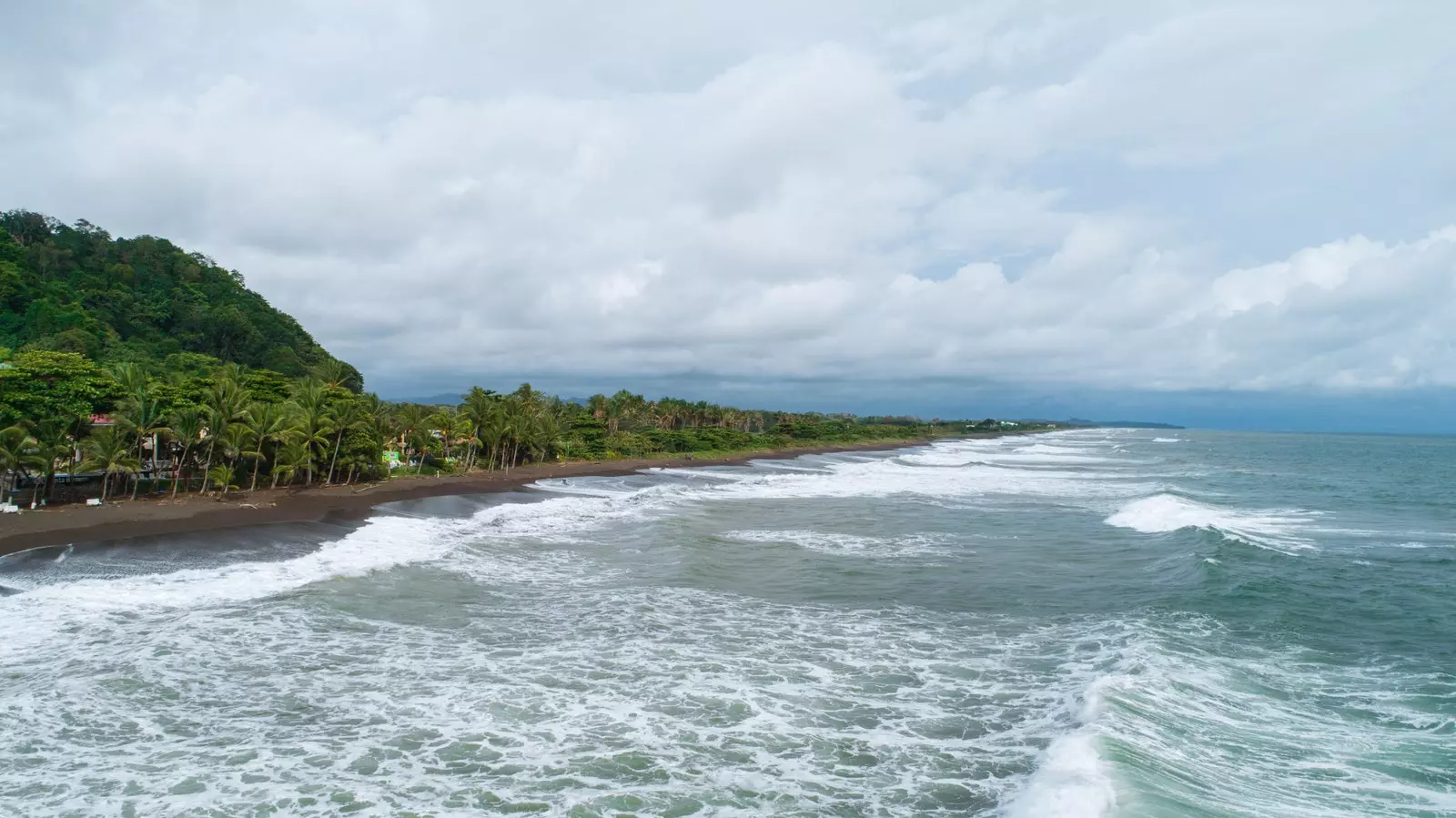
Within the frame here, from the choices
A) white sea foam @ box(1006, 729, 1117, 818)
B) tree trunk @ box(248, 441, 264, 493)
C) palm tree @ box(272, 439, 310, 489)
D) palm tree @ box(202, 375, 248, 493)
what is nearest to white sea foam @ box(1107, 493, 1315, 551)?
white sea foam @ box(1006, 729, 1117, 818)

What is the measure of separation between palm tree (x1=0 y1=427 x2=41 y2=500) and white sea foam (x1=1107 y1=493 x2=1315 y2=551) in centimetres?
3416

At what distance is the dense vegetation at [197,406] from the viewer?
24.0 meters

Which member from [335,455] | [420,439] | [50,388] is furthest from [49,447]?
[420,439]

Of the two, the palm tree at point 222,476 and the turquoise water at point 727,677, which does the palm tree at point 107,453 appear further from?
the turquoise water at point 727,677

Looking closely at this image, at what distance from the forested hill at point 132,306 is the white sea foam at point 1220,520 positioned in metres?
50.7

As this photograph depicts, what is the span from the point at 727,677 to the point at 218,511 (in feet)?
71.2

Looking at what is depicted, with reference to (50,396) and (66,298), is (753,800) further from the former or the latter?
(66,298)

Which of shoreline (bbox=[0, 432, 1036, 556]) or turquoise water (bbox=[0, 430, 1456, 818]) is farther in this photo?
shoreline (bbox=[0, 432, 1036, 556])

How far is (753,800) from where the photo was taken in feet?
23.2

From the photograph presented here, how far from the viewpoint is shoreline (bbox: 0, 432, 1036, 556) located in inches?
770

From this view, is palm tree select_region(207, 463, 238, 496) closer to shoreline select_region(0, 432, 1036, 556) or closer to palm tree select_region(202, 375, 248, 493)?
palm tree select_region(202, 375, 248, 493)

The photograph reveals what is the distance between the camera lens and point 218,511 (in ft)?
79.9

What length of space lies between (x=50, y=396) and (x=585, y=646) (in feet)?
73.8

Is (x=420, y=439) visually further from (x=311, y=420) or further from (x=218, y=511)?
(x=218, y=511)
